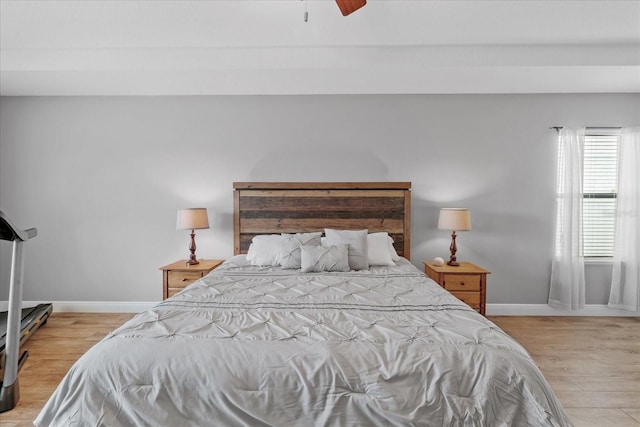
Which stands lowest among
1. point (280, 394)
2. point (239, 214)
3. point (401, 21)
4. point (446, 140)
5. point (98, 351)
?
point (280, 394)

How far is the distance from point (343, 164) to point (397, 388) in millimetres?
2786

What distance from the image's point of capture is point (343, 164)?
3842 mm

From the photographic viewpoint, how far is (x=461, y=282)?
10.8 feet

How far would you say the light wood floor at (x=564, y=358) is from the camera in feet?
6.95

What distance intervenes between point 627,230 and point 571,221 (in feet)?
2.12

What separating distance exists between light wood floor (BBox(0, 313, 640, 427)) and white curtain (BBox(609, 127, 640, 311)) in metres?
0.28

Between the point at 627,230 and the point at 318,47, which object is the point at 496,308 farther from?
the point at 318,47

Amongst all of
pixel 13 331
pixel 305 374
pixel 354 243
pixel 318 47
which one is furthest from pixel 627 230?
pixel 13 331

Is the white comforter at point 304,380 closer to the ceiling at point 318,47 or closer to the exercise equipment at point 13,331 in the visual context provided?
the exercise equipment at point 13,331

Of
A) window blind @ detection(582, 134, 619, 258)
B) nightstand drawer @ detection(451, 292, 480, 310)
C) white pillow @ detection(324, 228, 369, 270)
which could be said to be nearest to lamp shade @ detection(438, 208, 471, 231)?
nightstand drawer @ detection(451, 292, 480, 310)

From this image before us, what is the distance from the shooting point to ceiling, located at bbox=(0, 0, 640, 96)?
259 centimetres

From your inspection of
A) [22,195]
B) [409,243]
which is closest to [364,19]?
[409,243]

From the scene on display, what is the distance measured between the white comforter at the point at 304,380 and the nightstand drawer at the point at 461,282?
5.58ft

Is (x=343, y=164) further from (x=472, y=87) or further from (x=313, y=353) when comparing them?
(x=313, y=353)
